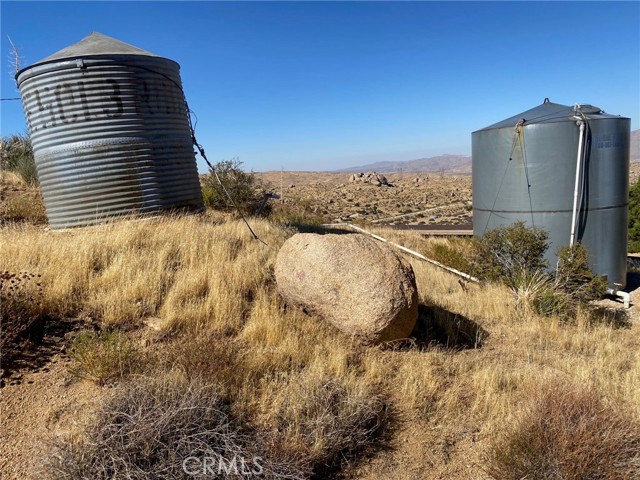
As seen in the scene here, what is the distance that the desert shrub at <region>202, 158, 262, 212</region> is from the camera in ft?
48.5

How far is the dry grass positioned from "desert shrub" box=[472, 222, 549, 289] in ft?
4.67

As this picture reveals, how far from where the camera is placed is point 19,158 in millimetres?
13078

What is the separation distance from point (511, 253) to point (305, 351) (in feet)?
18.8

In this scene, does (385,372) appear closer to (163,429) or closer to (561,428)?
(561,428)

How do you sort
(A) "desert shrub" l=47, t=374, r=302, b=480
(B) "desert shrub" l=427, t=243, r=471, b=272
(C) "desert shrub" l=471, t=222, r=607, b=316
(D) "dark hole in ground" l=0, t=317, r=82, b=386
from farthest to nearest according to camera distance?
1. (B) "desert shrub" l=427, t=243, r=471, b=272
2. (C) "desert shrub" l=471, t=222, r=607, b=316
3. (D) "dark hole in ground" l=0, t=317, r=82, b=386
4. (A) "desert shrub" l=47, t=374, r=302, b=480

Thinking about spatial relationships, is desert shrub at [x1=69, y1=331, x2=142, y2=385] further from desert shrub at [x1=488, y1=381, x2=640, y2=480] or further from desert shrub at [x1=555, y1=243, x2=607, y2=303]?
desert shrub at [x1=555, y1=243, x2=607, y2=303]

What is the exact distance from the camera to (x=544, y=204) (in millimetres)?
9516

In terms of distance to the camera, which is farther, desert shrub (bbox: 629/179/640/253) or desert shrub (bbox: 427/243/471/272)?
desert shrub (bbox: 629/179/640/253)

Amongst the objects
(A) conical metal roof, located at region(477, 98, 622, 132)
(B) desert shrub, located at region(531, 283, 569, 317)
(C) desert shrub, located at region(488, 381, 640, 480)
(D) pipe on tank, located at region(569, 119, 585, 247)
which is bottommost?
(B) desert shrub, located at region(531, 283, 569, 317)

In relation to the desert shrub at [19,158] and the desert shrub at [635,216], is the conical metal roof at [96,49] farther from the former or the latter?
the desert shrub at [635,216]

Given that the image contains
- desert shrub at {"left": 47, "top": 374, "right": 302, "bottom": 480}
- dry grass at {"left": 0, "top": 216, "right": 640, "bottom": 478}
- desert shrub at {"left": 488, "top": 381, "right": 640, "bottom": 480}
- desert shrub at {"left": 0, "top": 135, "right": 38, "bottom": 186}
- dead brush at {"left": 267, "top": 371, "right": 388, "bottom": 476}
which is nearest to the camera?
desert shrub at {"left": 47, "top": 374, "right": 302, "bottom": 480}

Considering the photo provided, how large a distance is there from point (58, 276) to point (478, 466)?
4.59 metres

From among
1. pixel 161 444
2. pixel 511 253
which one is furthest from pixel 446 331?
pixel 161 444

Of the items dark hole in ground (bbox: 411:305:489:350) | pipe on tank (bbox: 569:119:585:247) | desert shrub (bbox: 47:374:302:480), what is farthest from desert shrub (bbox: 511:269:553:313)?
desert shrub (bbox: 47:374:302:480)
